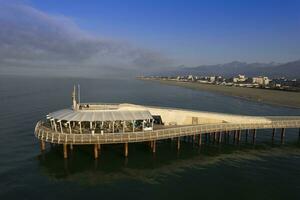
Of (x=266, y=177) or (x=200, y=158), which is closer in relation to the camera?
(x=266, y=177)

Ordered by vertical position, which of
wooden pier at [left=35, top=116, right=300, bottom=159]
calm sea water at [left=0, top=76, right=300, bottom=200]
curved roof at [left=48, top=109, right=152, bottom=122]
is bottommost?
calm sea water at [left=0, top=76, right=300, bottom=200]

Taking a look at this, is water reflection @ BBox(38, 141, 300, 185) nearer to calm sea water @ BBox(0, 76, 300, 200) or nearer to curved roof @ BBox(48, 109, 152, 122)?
calm sea water @ BBox(0, 76, 300, 200)

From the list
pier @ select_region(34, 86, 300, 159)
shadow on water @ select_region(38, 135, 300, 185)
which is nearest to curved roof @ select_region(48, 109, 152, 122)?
pier @ select_region(34, 86, 300, 159)

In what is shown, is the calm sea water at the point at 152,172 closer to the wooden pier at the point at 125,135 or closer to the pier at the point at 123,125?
the wooden pier at the point at 125,135

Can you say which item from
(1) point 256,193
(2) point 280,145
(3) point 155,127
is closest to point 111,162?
(3) point 155,127

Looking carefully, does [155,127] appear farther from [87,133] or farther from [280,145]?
[280,145]
